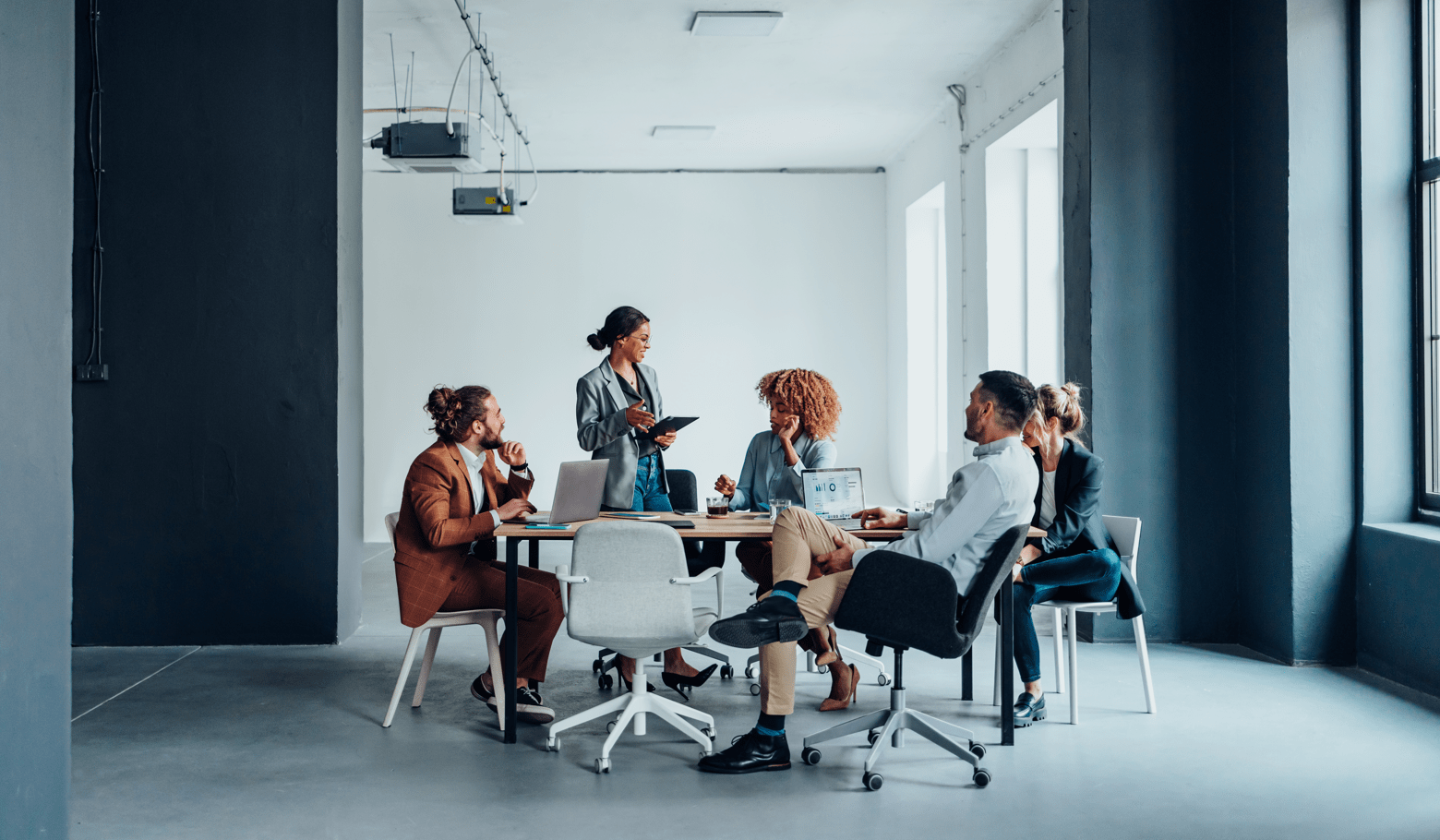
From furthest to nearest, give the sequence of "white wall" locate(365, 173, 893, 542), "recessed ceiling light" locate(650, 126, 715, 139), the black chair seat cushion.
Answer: "white wall" locate(365, 173, 893, 542)
"recessed ceiling light" locate(650, 126, 715, 139)
the black chair seat cushion

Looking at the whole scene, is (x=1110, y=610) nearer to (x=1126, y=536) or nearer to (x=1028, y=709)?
(x=1126, y=536)

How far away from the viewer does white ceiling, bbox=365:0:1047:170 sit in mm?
6613

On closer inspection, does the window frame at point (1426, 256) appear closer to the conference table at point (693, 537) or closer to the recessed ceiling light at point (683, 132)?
the conference table at point (693, 537)

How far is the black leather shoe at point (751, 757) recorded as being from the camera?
347cm

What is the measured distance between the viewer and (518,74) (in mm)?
7848

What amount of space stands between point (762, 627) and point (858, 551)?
1.56 ft

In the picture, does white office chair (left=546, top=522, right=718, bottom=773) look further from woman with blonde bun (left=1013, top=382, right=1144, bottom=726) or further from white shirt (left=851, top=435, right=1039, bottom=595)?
woman with blonde bun (left=1013, top=382, right=1144, bottom=726)

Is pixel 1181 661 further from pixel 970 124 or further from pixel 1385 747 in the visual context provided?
pixel 970 124

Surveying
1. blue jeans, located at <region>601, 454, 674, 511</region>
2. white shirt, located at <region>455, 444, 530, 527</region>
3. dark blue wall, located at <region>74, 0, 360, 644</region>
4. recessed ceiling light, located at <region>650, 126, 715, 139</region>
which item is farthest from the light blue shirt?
recessed ceiling light, located at <region>650, 126, 715, 139</region>

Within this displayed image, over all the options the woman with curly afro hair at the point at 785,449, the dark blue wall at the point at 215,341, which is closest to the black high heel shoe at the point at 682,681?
the woman with curly afro hair at the point at 785,449

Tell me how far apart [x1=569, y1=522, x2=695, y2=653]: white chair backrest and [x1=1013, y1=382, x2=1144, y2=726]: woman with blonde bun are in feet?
4.41

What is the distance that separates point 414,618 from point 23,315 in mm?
1852

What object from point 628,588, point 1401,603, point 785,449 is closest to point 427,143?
point 785,449

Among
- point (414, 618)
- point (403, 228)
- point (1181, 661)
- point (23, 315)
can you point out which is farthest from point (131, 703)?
point (403, 228)
